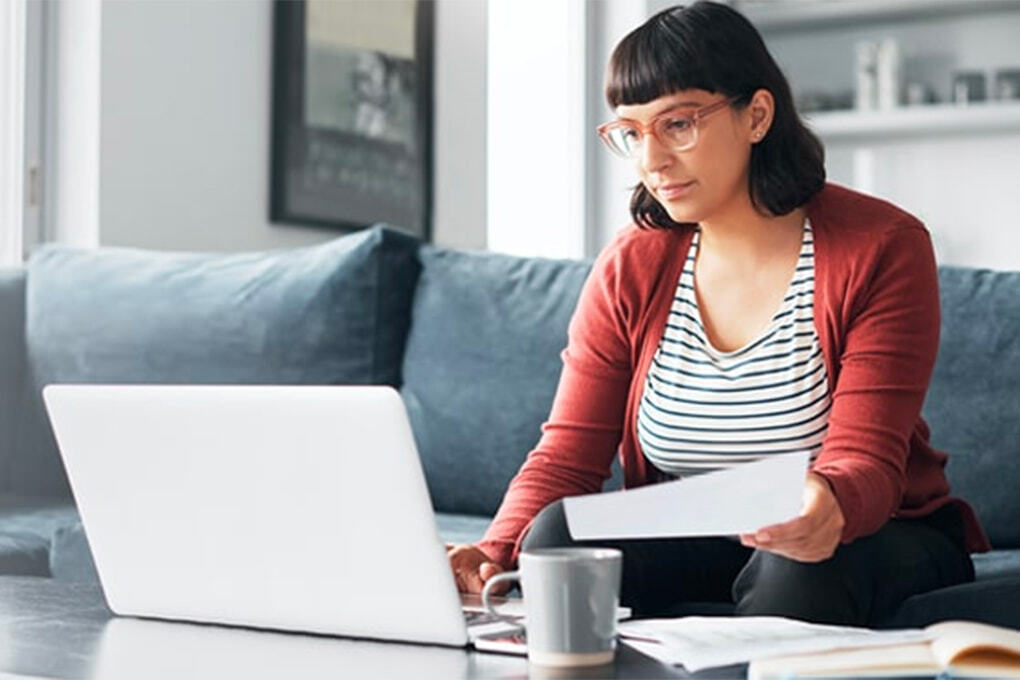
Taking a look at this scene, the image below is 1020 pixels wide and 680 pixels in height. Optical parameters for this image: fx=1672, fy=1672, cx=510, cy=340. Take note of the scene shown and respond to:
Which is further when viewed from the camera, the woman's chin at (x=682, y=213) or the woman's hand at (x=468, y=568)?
the woman's chin at (x=682, y=213)

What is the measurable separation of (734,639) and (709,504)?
11 centimetres

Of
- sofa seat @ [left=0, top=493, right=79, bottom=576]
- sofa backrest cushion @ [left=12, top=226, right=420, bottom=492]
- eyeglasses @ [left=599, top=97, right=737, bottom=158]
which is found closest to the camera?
eyeglasses @ [left=599, top=97, right=737, bottom=158]

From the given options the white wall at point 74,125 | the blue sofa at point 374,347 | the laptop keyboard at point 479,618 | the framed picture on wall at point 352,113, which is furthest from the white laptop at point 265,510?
the framed picture on wall at point 352,113

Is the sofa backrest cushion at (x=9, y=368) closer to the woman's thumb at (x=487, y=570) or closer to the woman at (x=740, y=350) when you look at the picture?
the woman at (x=740, y=350)

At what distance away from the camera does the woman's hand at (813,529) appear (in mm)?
1402

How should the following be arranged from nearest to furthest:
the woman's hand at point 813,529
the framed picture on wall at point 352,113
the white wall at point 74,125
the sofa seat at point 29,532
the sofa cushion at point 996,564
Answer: the woman's hand at point 813,529 < the sofa cushion at point 996,564 < the sofa seat at point 29,532 < the white wall at point 74,125 < the framed picture on wall at point 352,113

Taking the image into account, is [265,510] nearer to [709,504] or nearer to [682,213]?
[709,504]

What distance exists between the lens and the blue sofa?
223 cm

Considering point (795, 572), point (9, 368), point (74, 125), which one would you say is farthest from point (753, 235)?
point (74, 125)

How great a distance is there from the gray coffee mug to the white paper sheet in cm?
3

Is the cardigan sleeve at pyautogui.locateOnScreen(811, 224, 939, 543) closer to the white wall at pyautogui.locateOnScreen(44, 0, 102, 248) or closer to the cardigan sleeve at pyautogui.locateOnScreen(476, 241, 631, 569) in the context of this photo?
the cardigan sleeve at pyautogui.locateOnScreen(476, 241, 631, 569)

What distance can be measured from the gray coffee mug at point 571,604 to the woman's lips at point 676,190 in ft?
2.01

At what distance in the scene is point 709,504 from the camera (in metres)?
1.13

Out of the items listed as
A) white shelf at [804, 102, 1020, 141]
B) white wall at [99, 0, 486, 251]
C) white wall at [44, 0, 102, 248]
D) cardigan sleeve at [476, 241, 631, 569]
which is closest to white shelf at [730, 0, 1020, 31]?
white shelf at [804, 102, 1020, 141]
